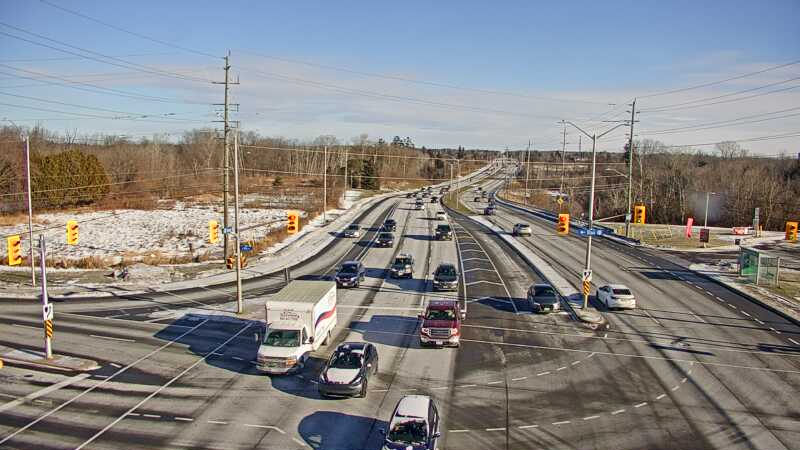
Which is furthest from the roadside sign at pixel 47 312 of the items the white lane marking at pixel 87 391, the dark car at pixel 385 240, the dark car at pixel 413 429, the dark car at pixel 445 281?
the dark car at pixel 385 240

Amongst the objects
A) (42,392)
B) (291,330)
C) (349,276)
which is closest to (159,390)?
(42,392)

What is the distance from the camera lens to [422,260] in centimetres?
5444

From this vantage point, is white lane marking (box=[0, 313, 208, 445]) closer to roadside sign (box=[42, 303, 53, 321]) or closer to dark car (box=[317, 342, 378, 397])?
roadside sign (box=[42, 303, 53, 321])

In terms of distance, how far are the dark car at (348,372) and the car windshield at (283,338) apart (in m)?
2.44

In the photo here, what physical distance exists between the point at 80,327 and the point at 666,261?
46.3 metres

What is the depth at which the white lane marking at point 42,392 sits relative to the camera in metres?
21.5

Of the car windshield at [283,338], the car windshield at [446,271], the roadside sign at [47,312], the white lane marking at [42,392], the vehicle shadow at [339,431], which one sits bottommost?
the white lane marking at [42,392]

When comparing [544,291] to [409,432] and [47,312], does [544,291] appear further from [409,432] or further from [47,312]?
[47,312]

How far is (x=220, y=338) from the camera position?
30797 mm

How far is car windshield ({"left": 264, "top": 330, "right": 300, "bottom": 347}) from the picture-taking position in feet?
82.9

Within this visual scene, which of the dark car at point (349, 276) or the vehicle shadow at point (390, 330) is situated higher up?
the dark car at point (349, 276)

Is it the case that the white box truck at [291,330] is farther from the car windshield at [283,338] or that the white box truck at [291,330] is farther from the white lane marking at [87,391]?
the white lane marking at [87,391]

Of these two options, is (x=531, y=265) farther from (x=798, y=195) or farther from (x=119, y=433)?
(x=798, y=195)

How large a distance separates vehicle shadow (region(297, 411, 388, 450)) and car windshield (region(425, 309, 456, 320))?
381 inches
